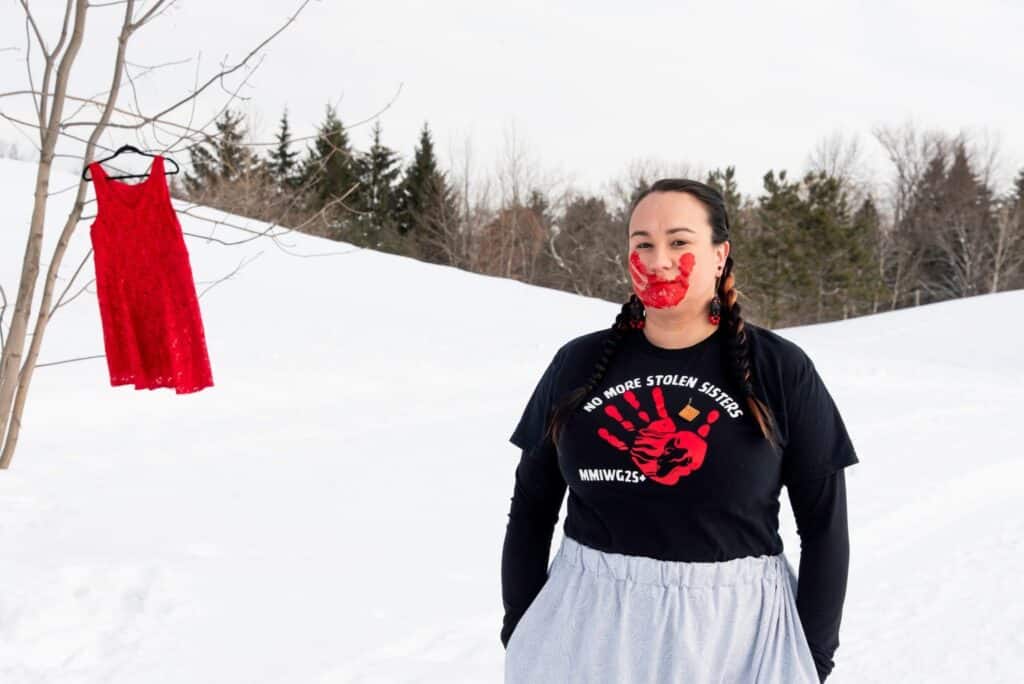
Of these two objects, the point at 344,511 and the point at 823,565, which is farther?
the point at 344,511

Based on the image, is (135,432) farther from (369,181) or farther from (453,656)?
(369,181)

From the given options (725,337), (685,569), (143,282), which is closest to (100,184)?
(143,282)

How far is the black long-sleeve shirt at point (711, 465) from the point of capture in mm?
1762

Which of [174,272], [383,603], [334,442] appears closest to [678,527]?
[383,603]

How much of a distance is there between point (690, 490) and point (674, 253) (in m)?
0.49

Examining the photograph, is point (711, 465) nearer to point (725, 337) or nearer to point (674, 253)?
point (725, 337)

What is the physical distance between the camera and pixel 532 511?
2.05 m

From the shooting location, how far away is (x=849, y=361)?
1248 centimetres

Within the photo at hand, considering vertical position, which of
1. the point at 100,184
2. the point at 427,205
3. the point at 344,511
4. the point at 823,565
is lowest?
the point at 344,511

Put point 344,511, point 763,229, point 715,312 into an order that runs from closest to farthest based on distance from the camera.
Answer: point 715,312
point 344,511
point 763,229

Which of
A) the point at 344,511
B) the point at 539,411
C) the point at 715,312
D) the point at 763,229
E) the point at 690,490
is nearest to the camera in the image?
the point at 690,490

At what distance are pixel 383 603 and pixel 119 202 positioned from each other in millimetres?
2262

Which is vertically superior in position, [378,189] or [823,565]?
[378,189]

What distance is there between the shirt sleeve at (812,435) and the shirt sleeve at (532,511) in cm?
52
